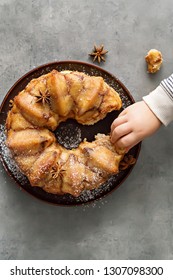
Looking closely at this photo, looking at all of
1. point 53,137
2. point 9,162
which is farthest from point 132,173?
point 9,162

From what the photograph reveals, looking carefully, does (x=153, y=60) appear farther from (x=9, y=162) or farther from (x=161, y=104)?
(x=9, y=162)

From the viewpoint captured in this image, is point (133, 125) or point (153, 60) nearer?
point (133, 125)

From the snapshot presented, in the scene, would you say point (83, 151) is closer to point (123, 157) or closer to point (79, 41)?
point (123, 157)

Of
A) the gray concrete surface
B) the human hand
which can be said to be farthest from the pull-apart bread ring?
the gray concrete surface

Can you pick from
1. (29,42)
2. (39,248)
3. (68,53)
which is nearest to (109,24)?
(68,53)

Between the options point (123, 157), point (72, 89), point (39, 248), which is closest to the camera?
point (72, 89)

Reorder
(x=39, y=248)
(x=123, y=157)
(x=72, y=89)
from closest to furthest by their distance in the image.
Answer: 1. (x=72, y=89)
2. (x=123, y=157)
3. (x=39, y=248)

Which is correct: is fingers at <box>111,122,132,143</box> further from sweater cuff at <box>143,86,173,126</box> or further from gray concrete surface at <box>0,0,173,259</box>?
gray concrete surface at <box>0,0,173,259</box>
